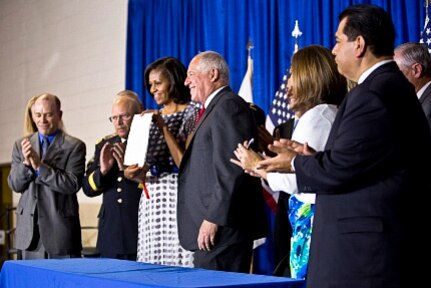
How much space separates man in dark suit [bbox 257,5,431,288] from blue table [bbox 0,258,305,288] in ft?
0.55

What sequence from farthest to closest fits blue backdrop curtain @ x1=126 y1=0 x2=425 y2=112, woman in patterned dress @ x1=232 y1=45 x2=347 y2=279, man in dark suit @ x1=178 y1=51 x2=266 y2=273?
1. blue backdrop curtain @ x1=126 y1=0 x2=425 y2=112
2. man in dark suit @ x1=178 y1=51 x2=266 y2=273
3. woman in patterned dress @ x1=232 y1=45 x2=347 y2=279

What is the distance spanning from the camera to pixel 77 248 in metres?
4.61

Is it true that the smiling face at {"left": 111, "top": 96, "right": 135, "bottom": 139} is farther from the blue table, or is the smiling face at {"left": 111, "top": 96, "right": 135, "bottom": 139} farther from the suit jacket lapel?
→ the suit jacket lapel

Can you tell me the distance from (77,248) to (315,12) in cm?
256

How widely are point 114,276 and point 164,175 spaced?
166cm

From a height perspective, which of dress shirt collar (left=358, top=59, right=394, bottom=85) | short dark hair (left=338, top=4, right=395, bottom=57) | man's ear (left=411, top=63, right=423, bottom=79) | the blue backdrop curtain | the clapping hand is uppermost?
the blue backdrop curtain

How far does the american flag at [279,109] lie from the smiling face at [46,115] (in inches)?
70.1

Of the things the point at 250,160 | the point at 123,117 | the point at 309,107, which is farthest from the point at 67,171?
the point at 250,160

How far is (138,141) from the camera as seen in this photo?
3900 mm

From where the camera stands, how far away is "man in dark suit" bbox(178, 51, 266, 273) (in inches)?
136

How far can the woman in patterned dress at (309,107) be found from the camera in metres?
2.81

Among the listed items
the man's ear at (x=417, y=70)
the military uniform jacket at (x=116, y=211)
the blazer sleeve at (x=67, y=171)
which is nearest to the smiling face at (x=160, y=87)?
the military uniform jacket at (x=116, y=211)

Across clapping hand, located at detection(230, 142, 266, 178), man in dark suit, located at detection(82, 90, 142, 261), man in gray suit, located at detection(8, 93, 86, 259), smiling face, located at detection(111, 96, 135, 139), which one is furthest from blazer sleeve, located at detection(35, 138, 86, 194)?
clapping hand, located at detection(230, 142, 266, 178)

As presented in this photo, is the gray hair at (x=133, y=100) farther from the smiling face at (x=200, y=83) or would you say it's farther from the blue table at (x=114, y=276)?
the blue table at (x=114, y=276)
